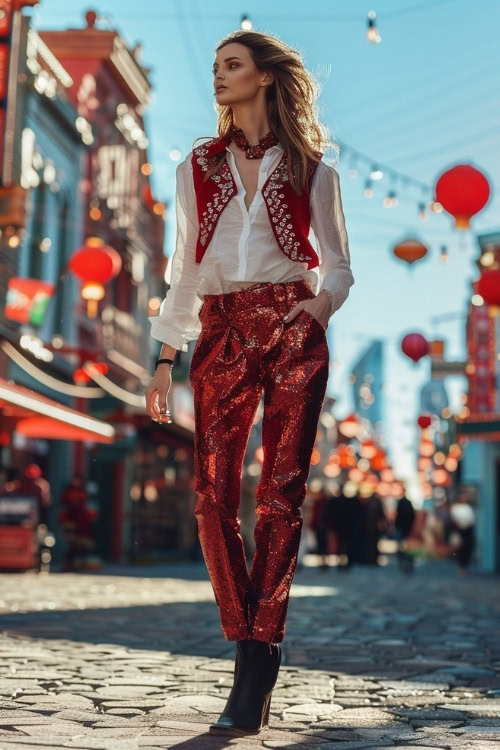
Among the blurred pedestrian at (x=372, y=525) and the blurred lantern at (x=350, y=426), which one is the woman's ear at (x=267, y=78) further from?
the blurred lantern at (x=350, y=426)

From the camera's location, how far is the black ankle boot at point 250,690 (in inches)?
138

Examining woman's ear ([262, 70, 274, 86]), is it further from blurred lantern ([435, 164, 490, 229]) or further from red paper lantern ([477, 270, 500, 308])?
red paper lantern ([477, 270, 500, 308])

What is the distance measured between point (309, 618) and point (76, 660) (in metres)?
3.77

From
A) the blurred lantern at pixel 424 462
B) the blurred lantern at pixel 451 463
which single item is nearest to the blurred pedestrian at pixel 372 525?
the blurred lantern at pixel 451 463

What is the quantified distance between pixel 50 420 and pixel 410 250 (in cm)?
512

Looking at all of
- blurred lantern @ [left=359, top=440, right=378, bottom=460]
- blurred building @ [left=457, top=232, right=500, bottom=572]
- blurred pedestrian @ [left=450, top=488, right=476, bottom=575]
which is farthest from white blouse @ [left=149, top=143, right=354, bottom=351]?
blurred lantern @ [left=359, top=440, right=378, bottom=460]

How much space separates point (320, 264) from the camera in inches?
154

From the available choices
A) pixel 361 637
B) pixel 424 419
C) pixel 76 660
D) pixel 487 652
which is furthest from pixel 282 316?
pixel 424 419

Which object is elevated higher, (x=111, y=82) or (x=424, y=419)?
(x=111, y=82)

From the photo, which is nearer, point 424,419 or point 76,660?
point 76,660

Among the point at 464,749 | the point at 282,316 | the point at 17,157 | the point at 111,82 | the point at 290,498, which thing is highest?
the point at 111,82

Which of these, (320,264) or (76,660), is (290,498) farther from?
(76,660)

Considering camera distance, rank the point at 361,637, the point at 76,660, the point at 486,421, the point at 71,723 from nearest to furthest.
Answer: the point at 71,723
the point at 76,660
the point at 361,637
the point at 486,421

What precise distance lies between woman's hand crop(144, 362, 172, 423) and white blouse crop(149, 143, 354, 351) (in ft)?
0.37
